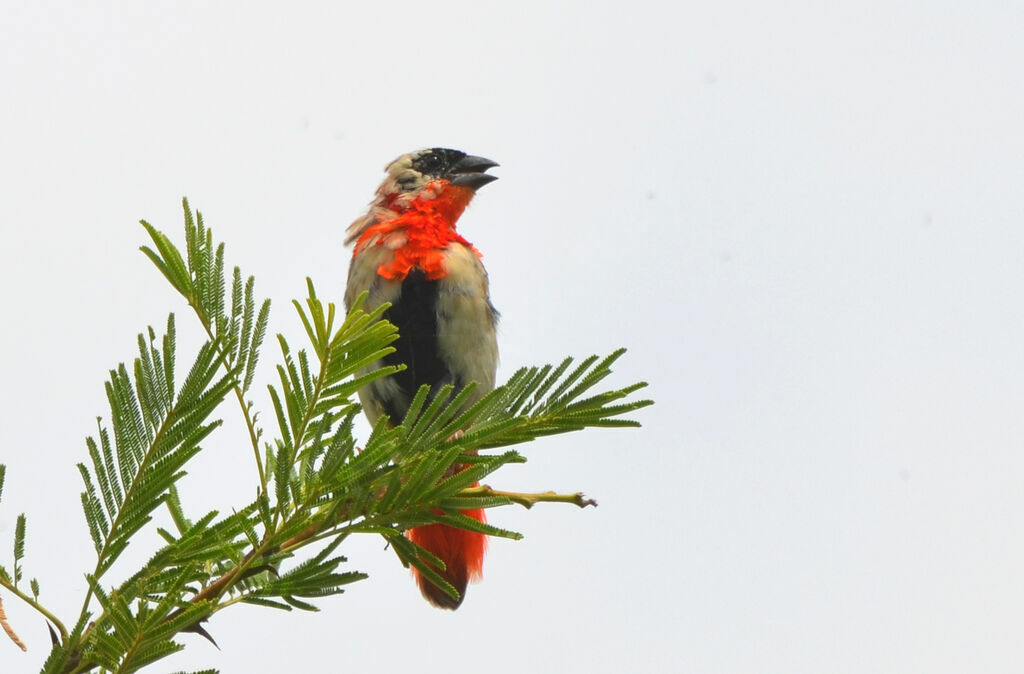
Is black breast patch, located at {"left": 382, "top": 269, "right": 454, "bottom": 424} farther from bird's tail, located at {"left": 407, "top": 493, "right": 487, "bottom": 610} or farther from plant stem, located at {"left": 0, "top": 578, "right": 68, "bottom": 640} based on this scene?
plant stem, located at {"left": 0, "top": 578, "right": 68, "bottom": 640}

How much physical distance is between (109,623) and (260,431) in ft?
1.60

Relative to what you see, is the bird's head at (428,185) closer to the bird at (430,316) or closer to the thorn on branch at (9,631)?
the bird at (430,316)

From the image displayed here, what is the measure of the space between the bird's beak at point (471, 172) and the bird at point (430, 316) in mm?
465

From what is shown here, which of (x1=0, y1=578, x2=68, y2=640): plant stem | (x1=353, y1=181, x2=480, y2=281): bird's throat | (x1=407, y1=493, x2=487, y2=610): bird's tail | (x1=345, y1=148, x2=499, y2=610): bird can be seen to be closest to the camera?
(x1=0, y1=578, x2=68, y2=640): plant stem

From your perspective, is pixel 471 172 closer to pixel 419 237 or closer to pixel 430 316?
pixel 419 237

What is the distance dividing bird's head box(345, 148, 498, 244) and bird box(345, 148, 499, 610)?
187 millimetres

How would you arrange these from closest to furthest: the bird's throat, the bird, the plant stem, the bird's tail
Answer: the plant stem < the bird's tail < the bird < the bird's throat

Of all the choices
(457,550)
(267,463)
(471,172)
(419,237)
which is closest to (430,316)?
(419,237)

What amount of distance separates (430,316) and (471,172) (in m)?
1.21

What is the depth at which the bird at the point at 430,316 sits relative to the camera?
14.4ft

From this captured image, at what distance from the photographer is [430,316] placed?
4.48 meters

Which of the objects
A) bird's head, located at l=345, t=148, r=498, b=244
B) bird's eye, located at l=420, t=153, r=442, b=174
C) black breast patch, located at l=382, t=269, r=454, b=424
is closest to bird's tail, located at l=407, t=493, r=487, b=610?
black breast patch, located at l=382, t=269, r=454, b=424

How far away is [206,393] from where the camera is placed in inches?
76.1

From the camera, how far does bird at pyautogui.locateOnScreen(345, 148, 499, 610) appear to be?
4.39 meters
